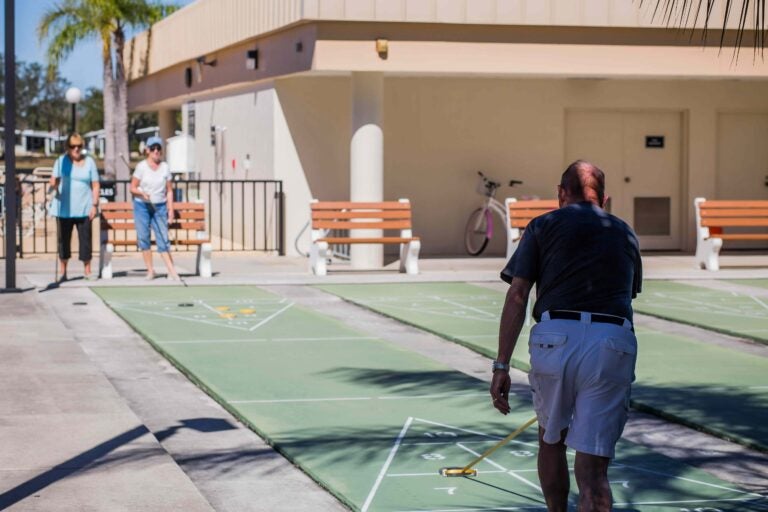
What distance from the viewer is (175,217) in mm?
19016

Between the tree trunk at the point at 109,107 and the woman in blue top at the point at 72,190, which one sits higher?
the tree trunk at the point at 109,107

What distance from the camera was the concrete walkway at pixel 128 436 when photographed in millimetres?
7062

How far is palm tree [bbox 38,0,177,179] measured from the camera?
39156mm

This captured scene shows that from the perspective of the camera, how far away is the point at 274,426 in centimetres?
892

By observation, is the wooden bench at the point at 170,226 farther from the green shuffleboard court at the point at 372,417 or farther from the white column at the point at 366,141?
the green shuffleboard court at the point at 372,417

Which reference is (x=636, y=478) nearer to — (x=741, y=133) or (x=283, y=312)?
(x=283, y=312)

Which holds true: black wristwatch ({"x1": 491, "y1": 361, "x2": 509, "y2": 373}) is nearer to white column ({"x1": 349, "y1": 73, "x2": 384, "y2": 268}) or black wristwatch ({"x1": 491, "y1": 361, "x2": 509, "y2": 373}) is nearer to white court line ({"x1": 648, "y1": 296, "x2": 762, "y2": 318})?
white court line ({"x1": 648, "y1": 296, "x2": 762, "y2": 318})

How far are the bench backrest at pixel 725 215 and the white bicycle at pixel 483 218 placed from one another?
10.9ft

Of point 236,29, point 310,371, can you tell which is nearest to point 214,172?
point 236,29

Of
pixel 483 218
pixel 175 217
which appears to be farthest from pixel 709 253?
pixel 175 217

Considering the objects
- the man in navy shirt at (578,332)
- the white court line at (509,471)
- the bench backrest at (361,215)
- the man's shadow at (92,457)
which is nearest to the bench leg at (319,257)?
the bench backrest at (361,215)

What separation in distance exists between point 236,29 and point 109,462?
17931 mm

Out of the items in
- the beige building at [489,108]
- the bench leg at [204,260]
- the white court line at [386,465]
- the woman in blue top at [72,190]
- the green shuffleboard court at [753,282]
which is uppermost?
the beige building at [489,108]

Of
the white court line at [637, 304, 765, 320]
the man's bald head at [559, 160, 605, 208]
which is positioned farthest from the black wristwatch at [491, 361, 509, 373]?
the white court line at [637, 304, 765, 320]
